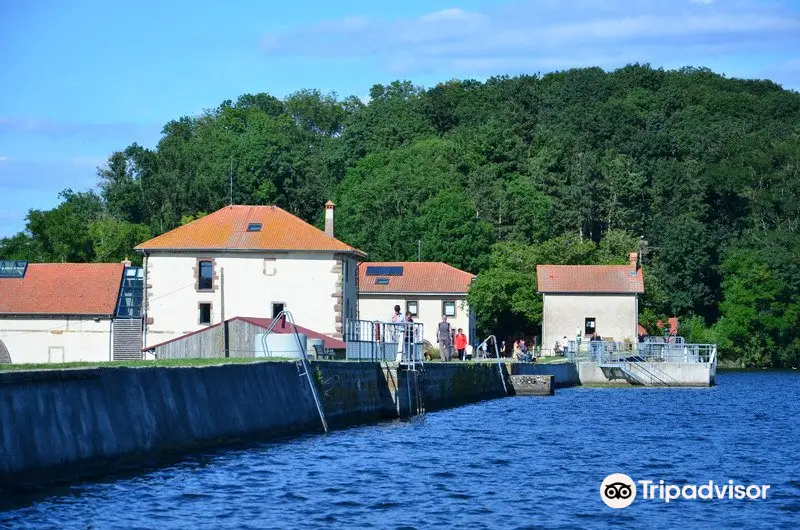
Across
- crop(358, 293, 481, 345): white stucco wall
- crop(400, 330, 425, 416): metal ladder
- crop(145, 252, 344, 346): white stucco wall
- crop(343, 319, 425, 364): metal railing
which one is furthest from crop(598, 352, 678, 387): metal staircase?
crop(400, 330, 425, 416): metal ladder

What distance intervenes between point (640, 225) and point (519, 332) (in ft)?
84.8

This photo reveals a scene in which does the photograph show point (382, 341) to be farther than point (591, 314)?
No

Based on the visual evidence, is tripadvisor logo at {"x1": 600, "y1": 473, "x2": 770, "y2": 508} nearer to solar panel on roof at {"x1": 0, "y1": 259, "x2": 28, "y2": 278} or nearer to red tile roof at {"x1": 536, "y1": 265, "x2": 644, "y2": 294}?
solar panel on roof at {"x1": 0, "y1": 259, "x2": 28, "y2": 278}

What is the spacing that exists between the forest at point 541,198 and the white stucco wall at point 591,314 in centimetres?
222

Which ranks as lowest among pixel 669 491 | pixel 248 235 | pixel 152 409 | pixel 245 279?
pixel 669 491

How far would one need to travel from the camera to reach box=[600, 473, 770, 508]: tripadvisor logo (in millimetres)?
22172

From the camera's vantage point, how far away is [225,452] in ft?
86.1

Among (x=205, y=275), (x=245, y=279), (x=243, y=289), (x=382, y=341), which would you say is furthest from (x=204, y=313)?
(x=382, y=341)

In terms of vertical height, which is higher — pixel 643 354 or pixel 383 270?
pixel 383 270

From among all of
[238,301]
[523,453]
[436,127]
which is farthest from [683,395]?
[436,127]

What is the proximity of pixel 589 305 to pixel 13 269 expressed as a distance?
35.9 m

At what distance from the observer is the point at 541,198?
360 feet

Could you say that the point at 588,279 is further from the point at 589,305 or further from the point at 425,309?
the point at 425,309

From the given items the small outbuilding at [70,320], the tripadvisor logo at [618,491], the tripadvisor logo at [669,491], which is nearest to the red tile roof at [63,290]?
the small outbuilding at [70,320]
